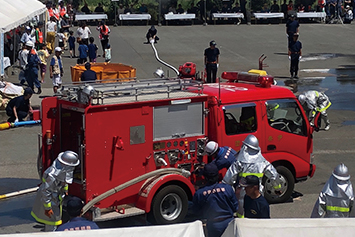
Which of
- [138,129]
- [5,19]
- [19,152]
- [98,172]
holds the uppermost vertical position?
[5,19]

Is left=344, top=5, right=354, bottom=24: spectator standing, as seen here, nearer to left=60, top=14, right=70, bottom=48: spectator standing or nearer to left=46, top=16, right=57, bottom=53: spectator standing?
left=60, top=14, right=70, bottom=48: spectator standing

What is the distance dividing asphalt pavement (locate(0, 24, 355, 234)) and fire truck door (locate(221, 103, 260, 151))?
4.79ft

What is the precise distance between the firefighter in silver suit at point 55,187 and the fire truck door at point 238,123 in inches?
110

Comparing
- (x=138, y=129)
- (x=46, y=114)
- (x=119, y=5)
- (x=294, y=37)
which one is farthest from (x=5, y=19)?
(x=119, y=5)

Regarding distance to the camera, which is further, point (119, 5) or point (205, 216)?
point (119, 5)

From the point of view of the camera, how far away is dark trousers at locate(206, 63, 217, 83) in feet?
68.4

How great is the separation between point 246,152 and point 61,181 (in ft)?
9.35

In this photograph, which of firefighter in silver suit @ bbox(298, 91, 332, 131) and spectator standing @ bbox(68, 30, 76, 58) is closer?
firefighter in silver suit @ bbox(298, 91, 332, 131)

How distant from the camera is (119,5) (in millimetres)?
37375

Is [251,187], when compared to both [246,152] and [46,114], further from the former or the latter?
[46,114]

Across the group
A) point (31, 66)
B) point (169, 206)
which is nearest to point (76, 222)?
point (169, 206)

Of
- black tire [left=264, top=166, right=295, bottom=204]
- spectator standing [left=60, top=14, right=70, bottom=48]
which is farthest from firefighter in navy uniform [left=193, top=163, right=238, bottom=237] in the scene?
spectator standing [left=60, top=14, right=70, bottom=48]

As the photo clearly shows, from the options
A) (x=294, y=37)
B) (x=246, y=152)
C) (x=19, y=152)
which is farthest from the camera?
(x=294, y=37)

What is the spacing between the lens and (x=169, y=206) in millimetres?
9250
